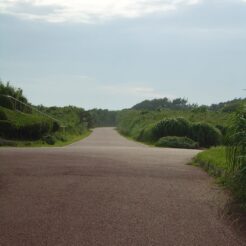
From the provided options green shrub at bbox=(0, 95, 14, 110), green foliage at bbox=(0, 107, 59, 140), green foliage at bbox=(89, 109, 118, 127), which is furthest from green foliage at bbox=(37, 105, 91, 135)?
green foliage at bbox=(89, 109, 118, 127)

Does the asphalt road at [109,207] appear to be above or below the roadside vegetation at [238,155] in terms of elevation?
below

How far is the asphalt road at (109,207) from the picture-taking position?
7082 mm

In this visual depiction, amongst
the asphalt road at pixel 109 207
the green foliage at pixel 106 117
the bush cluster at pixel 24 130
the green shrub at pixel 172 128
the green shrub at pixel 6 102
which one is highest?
the green foliage at pixel 106 117

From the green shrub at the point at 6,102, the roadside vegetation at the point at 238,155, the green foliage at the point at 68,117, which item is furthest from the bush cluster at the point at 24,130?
the roadside vegetation at the point at 238,155

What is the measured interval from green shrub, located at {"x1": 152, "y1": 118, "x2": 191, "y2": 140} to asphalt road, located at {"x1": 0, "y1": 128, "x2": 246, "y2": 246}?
2465 centimetres

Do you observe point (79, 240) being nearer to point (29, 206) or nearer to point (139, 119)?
point (29, 206)

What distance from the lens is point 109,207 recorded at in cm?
882

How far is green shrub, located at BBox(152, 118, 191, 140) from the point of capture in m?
38.7

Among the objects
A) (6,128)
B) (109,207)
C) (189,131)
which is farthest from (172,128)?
(109,207)

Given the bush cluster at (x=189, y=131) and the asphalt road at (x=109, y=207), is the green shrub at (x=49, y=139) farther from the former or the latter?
the asphalt road at (x=109, y=207)

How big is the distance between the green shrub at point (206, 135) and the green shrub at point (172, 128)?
0.84 m

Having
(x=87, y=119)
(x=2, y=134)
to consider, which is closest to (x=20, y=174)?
(x=2, y=134)

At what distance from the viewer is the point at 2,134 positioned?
3034cm

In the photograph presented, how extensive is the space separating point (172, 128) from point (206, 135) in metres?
2.83
